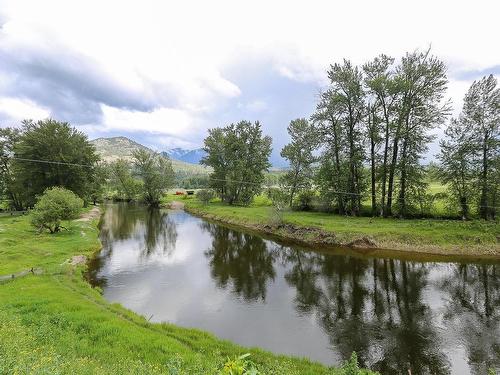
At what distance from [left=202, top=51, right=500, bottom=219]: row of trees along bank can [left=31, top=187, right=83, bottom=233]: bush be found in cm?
3868

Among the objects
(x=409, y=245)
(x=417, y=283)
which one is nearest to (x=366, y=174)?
(x=409, y=245)

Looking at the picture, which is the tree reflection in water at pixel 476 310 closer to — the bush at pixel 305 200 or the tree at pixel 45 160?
the bush at pixel 305 200

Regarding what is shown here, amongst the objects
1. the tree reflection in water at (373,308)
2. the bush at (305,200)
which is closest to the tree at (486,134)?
the tree reflection in water at (373,308)

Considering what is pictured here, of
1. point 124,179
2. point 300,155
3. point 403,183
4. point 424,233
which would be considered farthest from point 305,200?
point 124,179

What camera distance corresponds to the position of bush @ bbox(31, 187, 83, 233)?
3847cm

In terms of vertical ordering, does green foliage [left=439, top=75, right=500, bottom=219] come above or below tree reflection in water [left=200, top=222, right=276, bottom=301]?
above

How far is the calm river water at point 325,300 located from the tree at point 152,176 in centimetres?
5841

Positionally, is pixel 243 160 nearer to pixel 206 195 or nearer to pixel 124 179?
pixel 206 195

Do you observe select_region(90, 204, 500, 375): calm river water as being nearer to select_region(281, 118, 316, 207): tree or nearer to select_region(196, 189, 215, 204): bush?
select_region(281, 118, 316, 207): tree

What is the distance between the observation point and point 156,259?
112 ft

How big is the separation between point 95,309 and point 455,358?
18.5m

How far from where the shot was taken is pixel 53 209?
3850 cm

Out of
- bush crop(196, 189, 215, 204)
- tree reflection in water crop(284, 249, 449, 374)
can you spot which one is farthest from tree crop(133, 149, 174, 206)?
tree reflection in water crop(284, 249, 449, 374)

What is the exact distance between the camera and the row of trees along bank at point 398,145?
1615 inches
